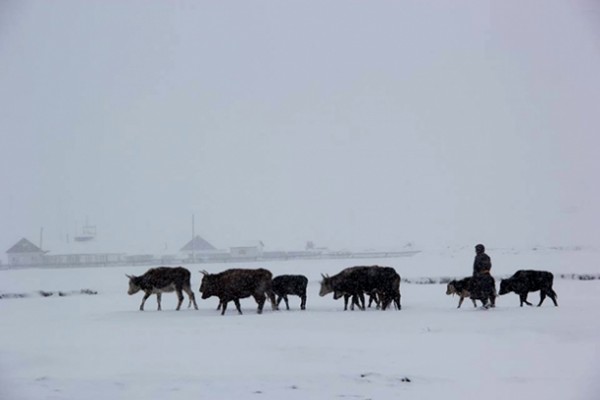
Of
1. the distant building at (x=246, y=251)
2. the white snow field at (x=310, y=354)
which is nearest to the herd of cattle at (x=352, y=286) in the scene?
the white snow field at (x=310, y=354)

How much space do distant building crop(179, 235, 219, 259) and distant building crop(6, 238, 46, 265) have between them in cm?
2205

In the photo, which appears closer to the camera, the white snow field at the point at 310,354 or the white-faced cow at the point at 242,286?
the white snow field at the point at 310,354

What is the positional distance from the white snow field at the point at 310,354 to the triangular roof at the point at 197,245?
315ft

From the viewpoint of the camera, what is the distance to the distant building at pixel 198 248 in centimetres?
11219

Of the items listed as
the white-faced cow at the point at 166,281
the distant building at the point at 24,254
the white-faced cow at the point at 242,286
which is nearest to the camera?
the white-faced cow at the point at 242,286

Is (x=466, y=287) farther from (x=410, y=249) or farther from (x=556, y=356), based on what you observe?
(x=410, y=249)

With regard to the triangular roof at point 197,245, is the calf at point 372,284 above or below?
below

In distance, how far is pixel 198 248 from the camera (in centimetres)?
11512

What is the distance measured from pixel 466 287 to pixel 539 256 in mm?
39058

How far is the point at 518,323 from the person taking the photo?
588 inches

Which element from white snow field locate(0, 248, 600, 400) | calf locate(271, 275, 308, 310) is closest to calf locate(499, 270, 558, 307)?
white snow field locate(0, 248, 600, 400)

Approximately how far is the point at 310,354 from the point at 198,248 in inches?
4136

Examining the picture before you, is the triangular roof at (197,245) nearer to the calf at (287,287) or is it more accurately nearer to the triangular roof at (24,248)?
the triangular roof at (24,248)

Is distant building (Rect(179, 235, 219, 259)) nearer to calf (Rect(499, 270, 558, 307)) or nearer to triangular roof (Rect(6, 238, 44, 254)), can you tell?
triangular roof (Rect(6, 238, 44, 254))
